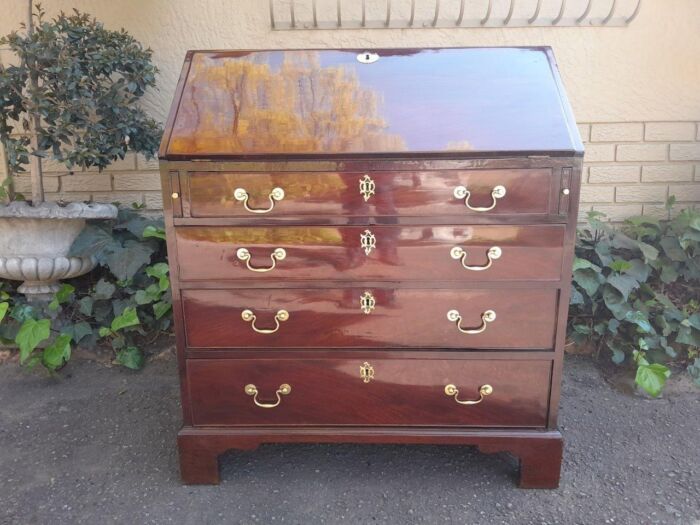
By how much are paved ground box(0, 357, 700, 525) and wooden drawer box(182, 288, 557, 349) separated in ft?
1.71

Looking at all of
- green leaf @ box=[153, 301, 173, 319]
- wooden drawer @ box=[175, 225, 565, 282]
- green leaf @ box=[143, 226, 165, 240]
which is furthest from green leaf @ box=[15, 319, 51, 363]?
wooden drawer @ box=[175, 225, 565, 282]

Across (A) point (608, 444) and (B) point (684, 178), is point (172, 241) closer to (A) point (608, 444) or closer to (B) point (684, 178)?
(A) point (608, 444)

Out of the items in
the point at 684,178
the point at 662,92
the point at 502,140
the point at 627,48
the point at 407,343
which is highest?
the point at 627,48

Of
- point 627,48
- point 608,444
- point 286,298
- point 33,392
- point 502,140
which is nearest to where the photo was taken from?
point 502,140

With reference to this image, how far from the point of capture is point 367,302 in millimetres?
1581

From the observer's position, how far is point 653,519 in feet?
5.25

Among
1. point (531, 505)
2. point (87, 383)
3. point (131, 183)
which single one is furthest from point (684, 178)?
point (87, 383)

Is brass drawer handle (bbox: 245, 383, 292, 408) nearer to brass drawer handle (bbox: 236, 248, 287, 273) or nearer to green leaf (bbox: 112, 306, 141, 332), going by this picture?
brass drawer handle (bbox: 236, 248, 287, 273)

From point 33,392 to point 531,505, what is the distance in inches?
85.4

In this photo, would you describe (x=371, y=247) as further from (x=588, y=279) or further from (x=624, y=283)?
(x=624, y=283)

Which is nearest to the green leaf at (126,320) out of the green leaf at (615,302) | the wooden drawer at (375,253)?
the wooden drawer at (375,253)

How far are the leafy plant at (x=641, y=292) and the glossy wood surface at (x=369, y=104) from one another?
1.08m

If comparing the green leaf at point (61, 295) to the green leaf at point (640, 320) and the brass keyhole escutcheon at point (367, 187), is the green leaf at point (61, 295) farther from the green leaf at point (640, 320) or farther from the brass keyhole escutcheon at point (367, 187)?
the green leaf at point (640, 320)

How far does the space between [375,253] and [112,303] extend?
5.35 feet
